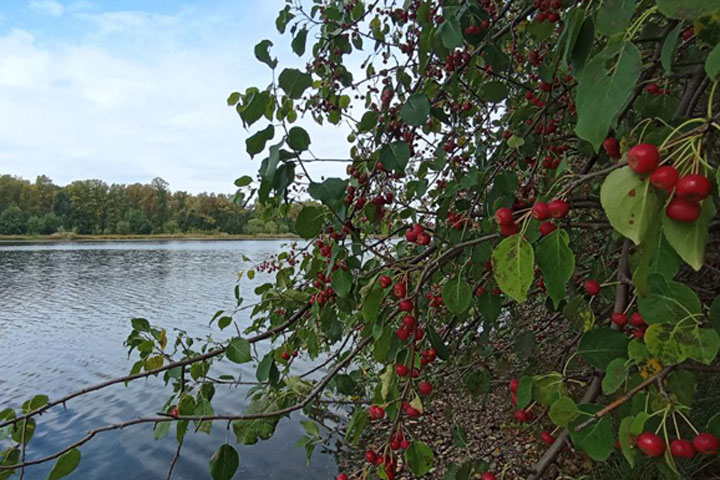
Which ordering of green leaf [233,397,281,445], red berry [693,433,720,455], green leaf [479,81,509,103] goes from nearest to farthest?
red berry [693,433,720,455] → green leaf [233,397,281,445] → green leaf [479,81,509,103]

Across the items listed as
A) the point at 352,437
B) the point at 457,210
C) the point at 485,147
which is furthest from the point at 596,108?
the point at 485,147

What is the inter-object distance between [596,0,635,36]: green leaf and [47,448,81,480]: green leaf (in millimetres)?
1360

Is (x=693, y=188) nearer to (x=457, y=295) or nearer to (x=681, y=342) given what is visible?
(x=681, y=342)

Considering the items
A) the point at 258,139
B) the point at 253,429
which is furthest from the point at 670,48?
the point at 253,429

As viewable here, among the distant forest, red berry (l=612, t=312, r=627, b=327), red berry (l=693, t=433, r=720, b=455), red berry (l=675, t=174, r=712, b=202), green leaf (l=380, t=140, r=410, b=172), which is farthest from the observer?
the distant forest

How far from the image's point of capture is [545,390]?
0.89 m

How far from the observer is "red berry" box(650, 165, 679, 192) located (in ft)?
1.50

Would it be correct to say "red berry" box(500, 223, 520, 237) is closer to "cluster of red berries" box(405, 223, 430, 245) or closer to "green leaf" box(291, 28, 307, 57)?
"cluster of red berries" box(405, 223, 430, 245)

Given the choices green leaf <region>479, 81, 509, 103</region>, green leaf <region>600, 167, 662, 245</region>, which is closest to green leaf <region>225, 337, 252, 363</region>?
green leaf <region>600, 167, 662, 245</region>

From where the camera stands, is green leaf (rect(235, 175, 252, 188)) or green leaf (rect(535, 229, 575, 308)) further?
green leaf (rect(235, 175, 252, 188))

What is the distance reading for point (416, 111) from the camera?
1.14 m

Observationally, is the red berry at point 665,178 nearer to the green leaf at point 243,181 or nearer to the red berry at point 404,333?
the red berry at point 404,333

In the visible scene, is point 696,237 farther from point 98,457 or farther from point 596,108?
point 98,457

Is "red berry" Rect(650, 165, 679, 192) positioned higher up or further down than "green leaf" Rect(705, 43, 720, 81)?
further down
